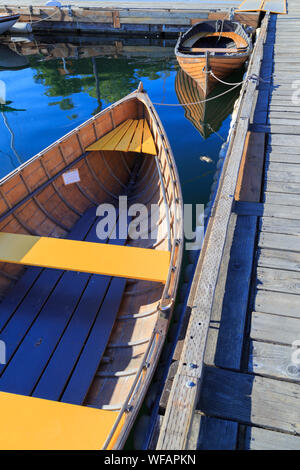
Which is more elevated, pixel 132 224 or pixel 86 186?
pixel 86 186

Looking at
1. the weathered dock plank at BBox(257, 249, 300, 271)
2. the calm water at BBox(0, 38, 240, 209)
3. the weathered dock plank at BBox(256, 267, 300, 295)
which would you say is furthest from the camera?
the calm water at BBox(0, 38, 240, 209)

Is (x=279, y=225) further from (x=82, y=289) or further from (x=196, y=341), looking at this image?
(x=82, y=289)

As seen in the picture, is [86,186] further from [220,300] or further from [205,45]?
[205,45]

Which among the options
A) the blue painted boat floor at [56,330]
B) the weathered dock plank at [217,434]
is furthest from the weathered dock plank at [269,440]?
the blue painted boat floor at [56,330]

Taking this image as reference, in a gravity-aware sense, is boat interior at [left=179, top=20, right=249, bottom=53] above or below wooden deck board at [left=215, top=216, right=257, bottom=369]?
above

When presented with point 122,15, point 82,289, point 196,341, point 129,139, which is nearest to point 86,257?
point 82,289

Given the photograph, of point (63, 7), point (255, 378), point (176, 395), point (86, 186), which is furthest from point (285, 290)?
point (63, 7)

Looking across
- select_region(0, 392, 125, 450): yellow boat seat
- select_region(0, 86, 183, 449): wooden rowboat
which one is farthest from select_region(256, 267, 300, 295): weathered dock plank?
select_region(0, 392, 125, 450): yellow boat seat

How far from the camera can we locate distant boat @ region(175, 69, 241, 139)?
1183 centimetres

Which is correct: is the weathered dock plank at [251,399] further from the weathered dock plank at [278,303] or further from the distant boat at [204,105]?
the distant boat at [204,105]

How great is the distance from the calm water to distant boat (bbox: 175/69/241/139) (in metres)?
0.19

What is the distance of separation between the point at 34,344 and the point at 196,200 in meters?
5.33

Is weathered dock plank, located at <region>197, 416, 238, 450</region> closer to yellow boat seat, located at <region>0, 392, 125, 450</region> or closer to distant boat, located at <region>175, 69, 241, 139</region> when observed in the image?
yellow boat seat, located at <region>0, 392, 125, 450</region>

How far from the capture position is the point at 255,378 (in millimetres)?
2838
